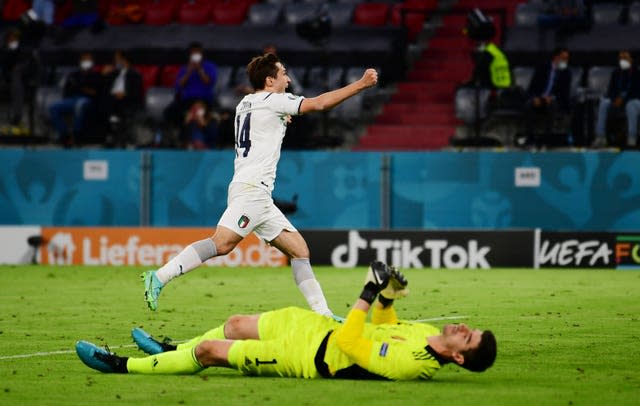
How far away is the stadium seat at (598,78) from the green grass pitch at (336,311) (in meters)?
4.61

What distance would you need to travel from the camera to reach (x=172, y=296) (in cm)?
1559

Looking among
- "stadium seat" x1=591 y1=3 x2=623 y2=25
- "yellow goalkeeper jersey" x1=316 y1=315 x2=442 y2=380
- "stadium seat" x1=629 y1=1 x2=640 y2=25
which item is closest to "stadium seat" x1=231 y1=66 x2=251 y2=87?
"stadium seat" x1=591 y1=3 x2=623 y2=25

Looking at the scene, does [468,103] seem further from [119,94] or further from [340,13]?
[119,94]

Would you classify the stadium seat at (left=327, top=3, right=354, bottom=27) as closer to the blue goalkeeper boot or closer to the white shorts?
the white shorts

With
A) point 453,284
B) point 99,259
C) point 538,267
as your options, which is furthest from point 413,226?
point 99,259

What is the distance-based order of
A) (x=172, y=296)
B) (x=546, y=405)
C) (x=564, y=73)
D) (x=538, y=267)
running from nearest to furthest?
(x=546, y=405) → (x=172, y=296) → (x=538, y=267) → (x=564, y=73)

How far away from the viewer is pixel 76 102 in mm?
23781

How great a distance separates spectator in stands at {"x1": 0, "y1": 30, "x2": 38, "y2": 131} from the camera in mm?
25047

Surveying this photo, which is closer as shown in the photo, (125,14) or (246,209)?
(246,209)

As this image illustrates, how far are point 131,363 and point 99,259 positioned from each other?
11.8 metres

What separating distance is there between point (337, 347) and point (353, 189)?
1197cm

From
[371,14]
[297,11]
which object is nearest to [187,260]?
[371,14]

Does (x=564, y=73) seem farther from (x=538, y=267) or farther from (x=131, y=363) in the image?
(x=131, y=363)

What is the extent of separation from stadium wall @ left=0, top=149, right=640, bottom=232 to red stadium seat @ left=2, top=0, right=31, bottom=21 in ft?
25.6
